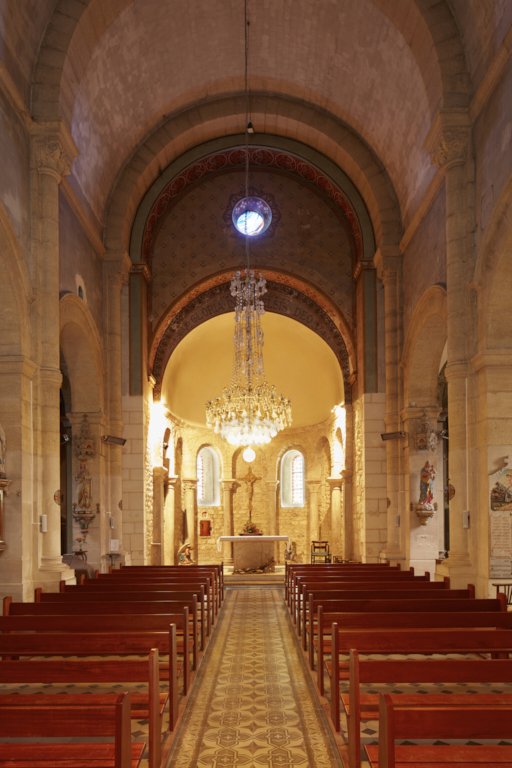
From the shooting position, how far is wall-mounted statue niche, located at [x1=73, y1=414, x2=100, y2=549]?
14781 mm

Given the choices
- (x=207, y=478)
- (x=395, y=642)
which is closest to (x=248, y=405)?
(x=395, y=642)

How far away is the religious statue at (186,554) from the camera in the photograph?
75.8 ft

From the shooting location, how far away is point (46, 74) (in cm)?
1123

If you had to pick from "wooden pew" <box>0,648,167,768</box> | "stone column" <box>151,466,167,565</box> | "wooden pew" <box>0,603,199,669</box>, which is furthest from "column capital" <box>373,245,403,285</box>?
"wooden pew" <box>0,648,167,768</box>

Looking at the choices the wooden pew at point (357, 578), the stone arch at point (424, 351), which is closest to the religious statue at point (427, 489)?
the stone arch at point (424, 351)

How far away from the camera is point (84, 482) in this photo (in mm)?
14906

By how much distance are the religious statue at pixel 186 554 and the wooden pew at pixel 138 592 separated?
1160 cm

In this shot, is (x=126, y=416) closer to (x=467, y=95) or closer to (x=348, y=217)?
(x=348, y=217)

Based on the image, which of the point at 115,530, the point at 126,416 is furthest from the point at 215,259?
the point at 115,530

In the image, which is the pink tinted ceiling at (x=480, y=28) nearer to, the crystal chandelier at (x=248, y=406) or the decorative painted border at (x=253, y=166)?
the crystal chandelier at (x=248, y=406)

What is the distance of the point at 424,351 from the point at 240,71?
8009 mm

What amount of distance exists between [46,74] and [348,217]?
31.2 feet

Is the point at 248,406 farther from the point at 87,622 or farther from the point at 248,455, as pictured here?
the point at 248,455

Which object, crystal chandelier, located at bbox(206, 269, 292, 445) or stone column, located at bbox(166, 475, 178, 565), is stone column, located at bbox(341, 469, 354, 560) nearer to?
crystal chandelier, located at bbox(206, 269, 292, 445)
